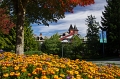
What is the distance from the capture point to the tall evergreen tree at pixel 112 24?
40844mm

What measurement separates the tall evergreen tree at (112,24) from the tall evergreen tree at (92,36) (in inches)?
54.1

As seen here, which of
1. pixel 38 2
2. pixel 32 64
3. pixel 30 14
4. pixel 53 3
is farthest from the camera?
pixel 30 14

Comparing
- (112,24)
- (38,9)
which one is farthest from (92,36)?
(38,9)

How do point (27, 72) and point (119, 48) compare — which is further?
point (119, 48)

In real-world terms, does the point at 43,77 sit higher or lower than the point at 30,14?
lower

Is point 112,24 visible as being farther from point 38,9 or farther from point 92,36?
point 38,9

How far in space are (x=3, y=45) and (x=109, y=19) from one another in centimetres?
1734

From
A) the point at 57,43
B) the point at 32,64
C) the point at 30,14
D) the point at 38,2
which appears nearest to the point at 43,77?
the point at 32,64

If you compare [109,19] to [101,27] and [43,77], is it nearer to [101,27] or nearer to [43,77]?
[101,27]

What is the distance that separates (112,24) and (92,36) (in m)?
3.84

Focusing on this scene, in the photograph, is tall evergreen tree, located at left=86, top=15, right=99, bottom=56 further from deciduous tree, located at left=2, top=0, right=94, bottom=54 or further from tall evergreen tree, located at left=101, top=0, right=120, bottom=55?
deciduous tree, located at left=2, top=0, right=94, bottom=54

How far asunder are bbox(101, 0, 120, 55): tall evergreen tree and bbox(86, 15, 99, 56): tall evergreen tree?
4.50ft

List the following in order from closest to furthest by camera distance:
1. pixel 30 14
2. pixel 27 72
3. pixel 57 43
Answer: pixel 27 72 < pixel 30 14 < pixel 57 43

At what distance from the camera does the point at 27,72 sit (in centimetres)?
468
